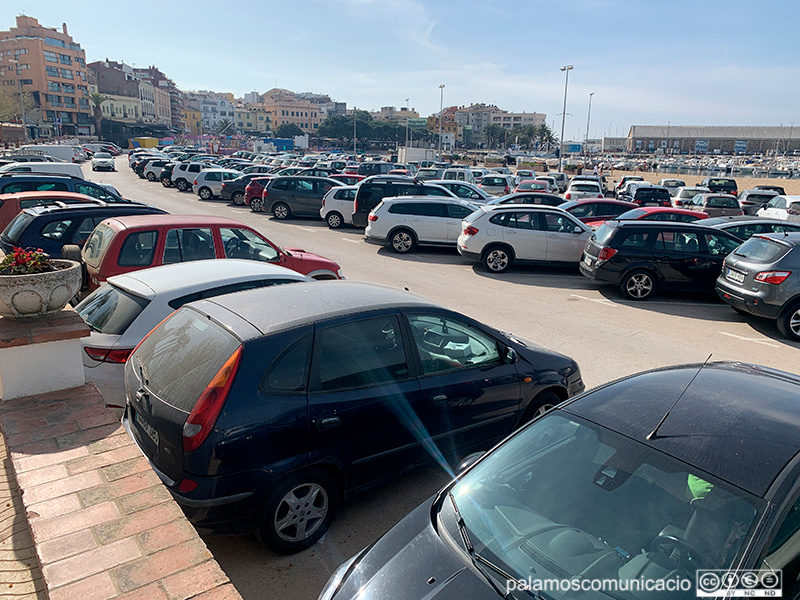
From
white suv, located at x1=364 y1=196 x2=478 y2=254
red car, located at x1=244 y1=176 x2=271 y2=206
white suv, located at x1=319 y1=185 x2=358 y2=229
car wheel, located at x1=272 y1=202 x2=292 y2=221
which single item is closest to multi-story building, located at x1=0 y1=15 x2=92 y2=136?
red car, located at x1=244 y1=176 x2=271 y2=206

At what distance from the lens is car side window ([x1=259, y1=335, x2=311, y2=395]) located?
11.8ft

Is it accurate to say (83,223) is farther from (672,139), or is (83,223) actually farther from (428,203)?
(672,139)

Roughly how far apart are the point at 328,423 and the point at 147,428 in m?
1.21

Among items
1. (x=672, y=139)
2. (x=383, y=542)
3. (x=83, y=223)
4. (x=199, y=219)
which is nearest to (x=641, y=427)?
(x=383, y=542)

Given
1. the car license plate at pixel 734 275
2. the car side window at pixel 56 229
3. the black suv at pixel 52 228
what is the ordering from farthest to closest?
the car license plate at pixel 734 275, the car side window at pixel 56 229, the black suv at pixel 52 228

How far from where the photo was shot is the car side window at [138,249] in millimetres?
7051

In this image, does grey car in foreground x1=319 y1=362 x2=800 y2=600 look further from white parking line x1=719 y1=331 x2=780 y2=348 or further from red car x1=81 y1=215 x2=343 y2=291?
white parking line x1=719 y1=331 x2=780 y2=348

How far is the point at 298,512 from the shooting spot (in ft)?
12.3

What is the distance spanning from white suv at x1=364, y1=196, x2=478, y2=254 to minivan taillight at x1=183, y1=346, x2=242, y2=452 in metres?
12.6

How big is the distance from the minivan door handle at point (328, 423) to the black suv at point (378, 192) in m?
15.2

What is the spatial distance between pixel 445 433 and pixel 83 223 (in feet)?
24.8

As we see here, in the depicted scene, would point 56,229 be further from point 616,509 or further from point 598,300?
point 598,300

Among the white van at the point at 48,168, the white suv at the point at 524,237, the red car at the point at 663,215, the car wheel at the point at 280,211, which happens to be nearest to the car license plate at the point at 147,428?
the white suv at the point at 524,237

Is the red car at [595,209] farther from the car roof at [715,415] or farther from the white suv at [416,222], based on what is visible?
the car roof at [715,415]
